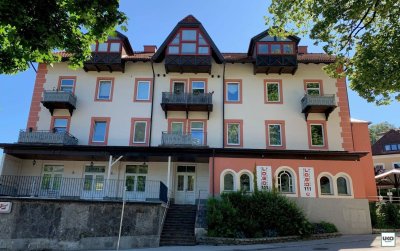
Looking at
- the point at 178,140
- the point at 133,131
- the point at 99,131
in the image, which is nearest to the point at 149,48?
the point at 133,131

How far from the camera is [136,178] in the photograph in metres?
23.5

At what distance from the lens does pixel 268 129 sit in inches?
947

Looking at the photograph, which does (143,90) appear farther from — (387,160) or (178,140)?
(387,160)

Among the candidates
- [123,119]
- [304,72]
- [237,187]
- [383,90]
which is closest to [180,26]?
[123,119]

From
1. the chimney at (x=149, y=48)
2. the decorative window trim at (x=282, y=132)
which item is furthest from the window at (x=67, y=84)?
the decorative window trim at (x=282, y=132)

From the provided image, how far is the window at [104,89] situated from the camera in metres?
25.1

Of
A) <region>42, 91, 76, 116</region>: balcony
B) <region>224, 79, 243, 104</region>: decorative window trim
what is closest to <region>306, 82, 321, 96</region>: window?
<region>224, 79, 243, 104</region>: decorative window trim

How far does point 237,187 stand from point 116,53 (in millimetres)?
13741

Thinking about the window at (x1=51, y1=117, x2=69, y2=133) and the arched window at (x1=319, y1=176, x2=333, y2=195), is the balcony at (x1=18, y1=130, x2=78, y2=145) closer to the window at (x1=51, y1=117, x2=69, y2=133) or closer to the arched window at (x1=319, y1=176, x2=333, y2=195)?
the window at (x1=51, y1=117, x2=69, y2=133)

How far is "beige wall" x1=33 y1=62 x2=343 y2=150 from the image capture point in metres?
23.9

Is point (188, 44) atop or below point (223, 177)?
atop

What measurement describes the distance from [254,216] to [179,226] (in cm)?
416

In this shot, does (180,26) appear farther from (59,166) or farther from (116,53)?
(59,166)

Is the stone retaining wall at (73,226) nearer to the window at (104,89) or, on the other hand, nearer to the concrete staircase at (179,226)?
the concrete staircase at (179,226)
